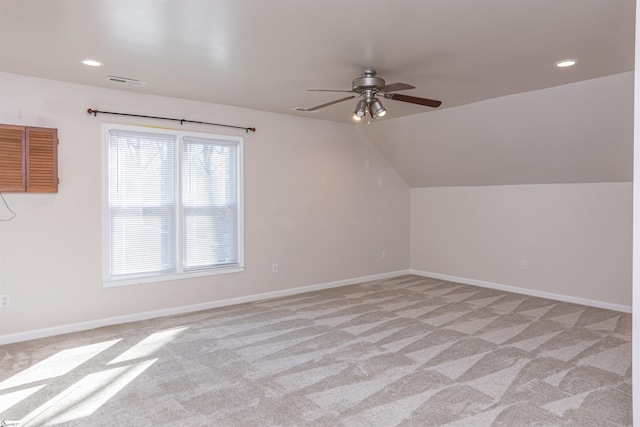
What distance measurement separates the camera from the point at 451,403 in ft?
9.09

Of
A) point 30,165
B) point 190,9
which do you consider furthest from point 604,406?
point 30,165

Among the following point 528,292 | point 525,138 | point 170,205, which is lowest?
point 528,292

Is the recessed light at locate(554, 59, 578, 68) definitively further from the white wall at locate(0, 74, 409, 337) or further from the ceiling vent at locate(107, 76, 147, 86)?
the ceiling vent at locate(107, 76, 147, 86)

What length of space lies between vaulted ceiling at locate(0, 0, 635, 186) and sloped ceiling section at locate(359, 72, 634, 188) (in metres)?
0.37

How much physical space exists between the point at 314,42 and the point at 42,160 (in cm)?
Result: 273

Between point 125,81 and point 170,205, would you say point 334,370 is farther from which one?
point 125,81

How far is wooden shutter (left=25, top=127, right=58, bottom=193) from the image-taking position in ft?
12.9

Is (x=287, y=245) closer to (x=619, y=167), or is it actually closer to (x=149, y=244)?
(x=149, y=244)

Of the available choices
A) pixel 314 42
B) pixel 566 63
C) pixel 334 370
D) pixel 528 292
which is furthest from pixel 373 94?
pixel 528 292

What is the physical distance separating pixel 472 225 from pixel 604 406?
3.96 m

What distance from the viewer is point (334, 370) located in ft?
10.8

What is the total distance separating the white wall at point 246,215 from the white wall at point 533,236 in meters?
0.58

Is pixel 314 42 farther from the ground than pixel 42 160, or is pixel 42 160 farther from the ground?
pixel 314 42

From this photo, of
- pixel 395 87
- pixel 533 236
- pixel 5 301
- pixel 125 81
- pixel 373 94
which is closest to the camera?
pixel 395 87
